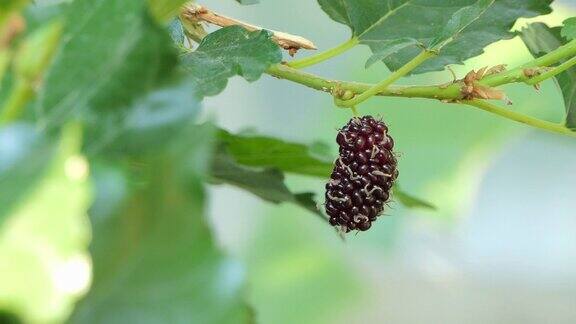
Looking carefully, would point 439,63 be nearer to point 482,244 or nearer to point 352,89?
point 352,89

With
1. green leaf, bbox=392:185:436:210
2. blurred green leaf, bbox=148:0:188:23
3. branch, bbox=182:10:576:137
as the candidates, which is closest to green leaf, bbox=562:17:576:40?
branch, bbox=182:10:576:137

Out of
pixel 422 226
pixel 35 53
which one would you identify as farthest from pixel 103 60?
pixel 422 226

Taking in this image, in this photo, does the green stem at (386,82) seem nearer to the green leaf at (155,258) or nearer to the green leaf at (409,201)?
the green leaf at (409,201)

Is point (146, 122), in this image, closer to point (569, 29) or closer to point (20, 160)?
point (20, 160)

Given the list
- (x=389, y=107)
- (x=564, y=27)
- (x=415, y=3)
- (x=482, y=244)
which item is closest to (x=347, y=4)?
(x=415, y=3)

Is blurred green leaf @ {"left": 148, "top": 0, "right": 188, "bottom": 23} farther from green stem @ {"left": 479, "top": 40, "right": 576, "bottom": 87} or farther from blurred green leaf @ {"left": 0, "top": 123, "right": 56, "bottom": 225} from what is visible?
green stem @ {"left": 479, "top": 40, "right": 576, "bottom": 87}

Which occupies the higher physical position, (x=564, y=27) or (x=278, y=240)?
(x=564, y=27)
